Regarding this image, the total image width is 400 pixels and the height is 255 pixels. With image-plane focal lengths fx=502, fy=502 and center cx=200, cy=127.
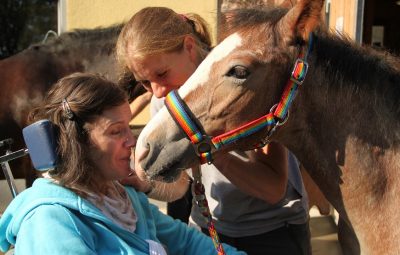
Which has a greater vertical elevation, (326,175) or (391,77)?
(391,77)

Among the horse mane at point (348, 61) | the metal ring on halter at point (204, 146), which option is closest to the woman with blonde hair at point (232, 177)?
the metal ring on halter at point (204, 146)

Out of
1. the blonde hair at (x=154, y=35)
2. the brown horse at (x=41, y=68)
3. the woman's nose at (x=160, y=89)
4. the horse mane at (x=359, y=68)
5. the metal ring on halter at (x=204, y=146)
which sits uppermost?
the blonde hair at (x=154, y=35)

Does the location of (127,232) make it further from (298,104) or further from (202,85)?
(298,104)

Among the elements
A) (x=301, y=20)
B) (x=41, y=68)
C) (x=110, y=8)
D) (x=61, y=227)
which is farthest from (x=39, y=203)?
(x=110, y=8)

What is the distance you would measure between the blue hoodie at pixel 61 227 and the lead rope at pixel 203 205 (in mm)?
181

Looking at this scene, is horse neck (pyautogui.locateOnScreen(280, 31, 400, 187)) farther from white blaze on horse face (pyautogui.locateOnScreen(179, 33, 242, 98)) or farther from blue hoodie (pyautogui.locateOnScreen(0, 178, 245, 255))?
blue hoodie (pyautogui.locateOnScreen(0, 178, 245, 255))

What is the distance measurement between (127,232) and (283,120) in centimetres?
61

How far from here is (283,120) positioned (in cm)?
160

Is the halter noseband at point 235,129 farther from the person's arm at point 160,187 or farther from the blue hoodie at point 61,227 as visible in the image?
the blue hoodie at point 61,227

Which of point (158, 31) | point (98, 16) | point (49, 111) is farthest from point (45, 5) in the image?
point (49, 111)

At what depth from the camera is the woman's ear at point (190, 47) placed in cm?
182

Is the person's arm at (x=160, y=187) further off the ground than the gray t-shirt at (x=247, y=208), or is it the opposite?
the person's arm at (x=160, y=187)

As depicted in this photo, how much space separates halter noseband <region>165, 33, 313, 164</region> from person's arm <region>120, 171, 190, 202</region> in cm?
17

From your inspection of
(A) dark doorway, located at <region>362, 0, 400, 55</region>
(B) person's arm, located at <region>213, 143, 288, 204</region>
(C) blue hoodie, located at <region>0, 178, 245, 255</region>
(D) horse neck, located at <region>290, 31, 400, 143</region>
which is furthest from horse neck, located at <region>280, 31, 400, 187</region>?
(A) dark doorway, located at <region>362, 0, 400, 55</region>
